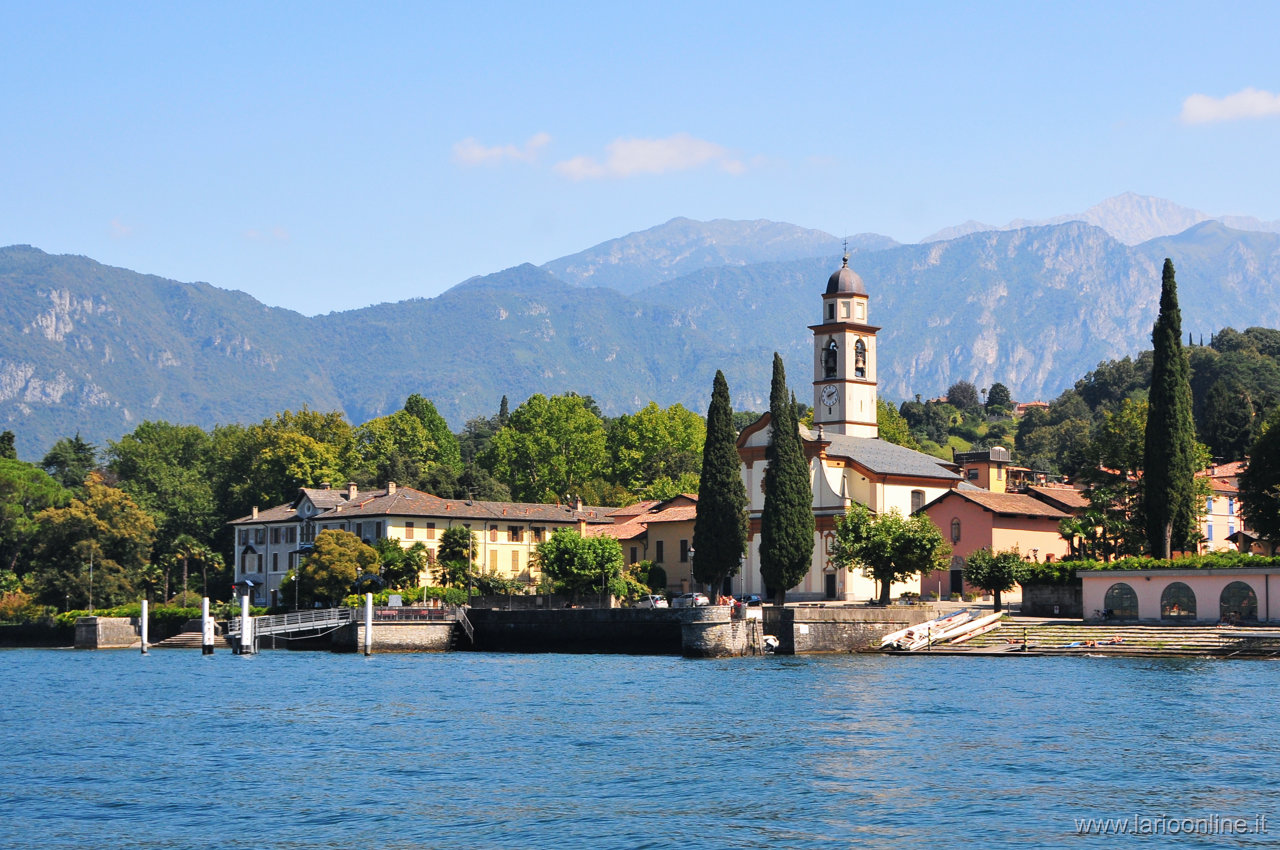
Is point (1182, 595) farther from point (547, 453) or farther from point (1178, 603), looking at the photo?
point (547, 453)

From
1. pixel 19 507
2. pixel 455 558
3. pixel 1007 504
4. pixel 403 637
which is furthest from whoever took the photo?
pixel 19 507

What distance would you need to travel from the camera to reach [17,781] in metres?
29.6

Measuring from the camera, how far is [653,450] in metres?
123

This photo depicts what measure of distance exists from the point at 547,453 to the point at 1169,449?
70.0 metres

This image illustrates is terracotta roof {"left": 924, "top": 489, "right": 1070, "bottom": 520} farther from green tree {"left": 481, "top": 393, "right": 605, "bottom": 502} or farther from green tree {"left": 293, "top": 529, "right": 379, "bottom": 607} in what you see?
green tree {"left": 481, "top": 393, "right": 605, "bottom": 502}

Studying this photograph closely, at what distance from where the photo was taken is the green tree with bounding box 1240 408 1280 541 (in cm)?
6309

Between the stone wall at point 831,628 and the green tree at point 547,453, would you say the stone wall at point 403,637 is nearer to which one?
the stone wall at point 831,628

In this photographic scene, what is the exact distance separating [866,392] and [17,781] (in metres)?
64.0

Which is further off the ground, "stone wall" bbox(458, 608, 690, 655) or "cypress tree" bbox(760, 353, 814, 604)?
"cypress tree" bbox(760, 353, 814, 604)

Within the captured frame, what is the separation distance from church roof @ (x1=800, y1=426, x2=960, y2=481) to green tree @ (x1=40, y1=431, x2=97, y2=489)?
8172 centimetres

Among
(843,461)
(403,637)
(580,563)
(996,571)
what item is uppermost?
(843,461)

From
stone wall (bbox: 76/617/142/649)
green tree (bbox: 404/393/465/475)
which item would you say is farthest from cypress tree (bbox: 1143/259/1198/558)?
green tree (bbox: 404/393/465/475)

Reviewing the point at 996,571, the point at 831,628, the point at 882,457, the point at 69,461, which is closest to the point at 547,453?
the point at 882,457

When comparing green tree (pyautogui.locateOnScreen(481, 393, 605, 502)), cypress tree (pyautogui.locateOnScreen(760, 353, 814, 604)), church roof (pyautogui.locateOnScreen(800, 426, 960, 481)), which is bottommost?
cypress tree (pyautogui.locateOnScreen(760, 353, 814, 604))
